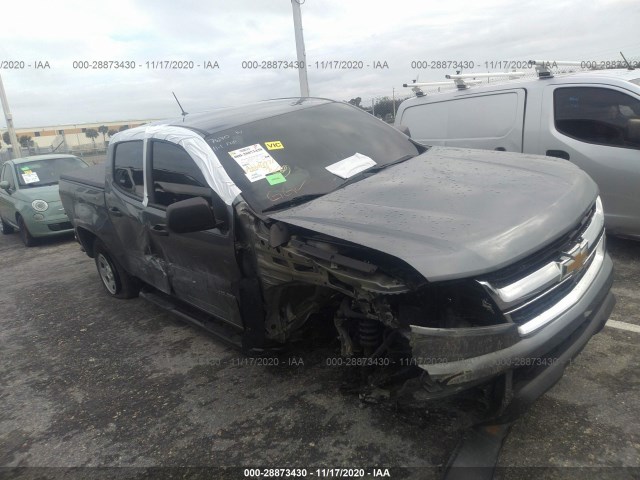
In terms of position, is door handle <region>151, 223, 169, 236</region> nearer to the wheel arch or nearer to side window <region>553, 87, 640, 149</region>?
the wheel arch

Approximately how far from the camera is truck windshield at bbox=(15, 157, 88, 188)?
346 inches

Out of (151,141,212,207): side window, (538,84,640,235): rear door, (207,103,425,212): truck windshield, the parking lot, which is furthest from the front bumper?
(538,84,640,235): rear door

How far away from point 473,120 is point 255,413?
445cm

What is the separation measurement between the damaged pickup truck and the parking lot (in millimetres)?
342

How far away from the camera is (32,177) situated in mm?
8844

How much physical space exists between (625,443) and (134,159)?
389cm

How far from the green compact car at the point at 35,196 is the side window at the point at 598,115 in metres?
7.74

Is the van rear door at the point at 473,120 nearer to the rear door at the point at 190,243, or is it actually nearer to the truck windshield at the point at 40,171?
the rear door at the point at 190,243

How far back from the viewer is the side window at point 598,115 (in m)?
4.54

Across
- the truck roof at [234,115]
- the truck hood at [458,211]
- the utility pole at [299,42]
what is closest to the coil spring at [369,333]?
the truck hood at [458,211]

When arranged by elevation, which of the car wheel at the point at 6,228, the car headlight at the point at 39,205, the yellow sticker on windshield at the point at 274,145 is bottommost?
the car wheel at the point at 6,228

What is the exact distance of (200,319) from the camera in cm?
382

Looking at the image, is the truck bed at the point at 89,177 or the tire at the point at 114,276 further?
the tire at the point at 114,276

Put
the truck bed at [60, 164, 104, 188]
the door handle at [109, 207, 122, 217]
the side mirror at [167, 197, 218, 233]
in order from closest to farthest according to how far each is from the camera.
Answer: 1. the side mirror at [167, 197, 218, 233]
2. the door handle at [109, 207, 122, 217]
3. the truck bed at [60, 164, 104, 188]
